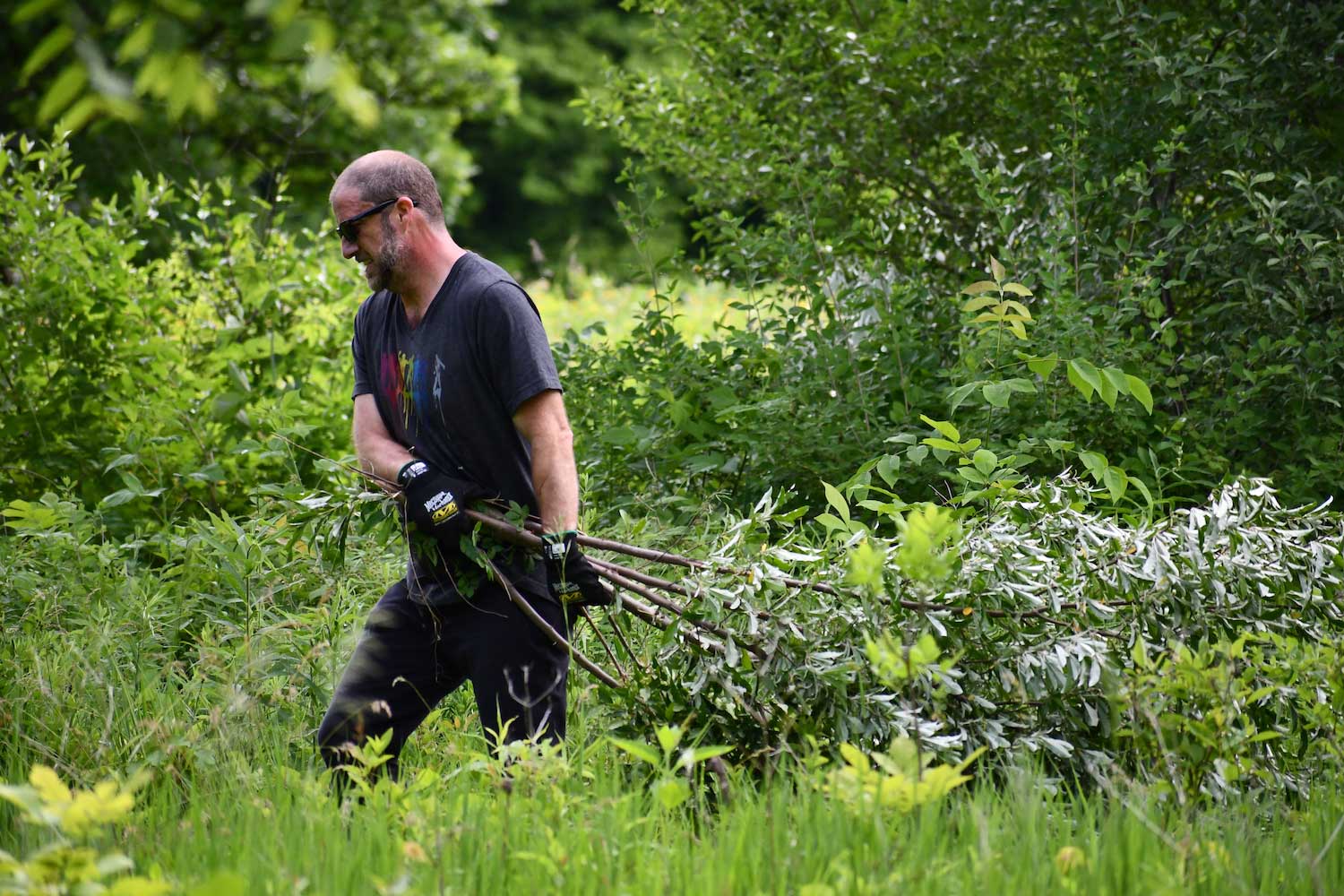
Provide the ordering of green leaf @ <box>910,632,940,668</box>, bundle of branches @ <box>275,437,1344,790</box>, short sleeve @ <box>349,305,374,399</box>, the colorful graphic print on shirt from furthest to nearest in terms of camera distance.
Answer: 1. short sleeve @ <box>349,305,374,399</box>
2. the colorful graphic print on shirt
3. bundle of branches @ <box>275,437,1344,790</box>
4. green leaf @ <box>910,632,940,668</box>

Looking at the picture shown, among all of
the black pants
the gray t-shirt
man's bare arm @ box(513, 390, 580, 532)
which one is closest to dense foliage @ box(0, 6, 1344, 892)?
the black pants

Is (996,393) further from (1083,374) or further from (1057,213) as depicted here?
(1057,213)

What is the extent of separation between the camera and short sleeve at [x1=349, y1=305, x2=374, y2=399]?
4027mm

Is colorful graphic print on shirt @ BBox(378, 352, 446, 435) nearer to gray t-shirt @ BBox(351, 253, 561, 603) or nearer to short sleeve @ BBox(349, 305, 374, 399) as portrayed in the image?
gray t-shirt @ BBox(351, 253, 561, 603)

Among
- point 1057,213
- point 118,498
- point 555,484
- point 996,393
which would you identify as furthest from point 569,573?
point 1057,213

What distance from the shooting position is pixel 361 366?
4047 mm

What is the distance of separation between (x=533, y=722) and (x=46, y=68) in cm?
1418

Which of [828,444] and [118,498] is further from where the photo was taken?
[828,444]

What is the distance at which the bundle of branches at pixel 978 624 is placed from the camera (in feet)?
11.3

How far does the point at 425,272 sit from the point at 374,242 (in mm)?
166

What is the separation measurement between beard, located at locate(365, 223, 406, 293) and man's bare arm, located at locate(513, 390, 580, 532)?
1.93 ft

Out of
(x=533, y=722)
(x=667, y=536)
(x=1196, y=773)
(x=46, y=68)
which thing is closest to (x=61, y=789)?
(x=533, y=722)

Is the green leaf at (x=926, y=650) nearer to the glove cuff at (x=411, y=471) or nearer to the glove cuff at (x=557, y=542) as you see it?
the glove cuff at (x=557, y=542)

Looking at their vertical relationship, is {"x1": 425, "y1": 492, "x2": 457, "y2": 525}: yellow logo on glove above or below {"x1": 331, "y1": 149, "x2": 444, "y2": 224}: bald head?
below
